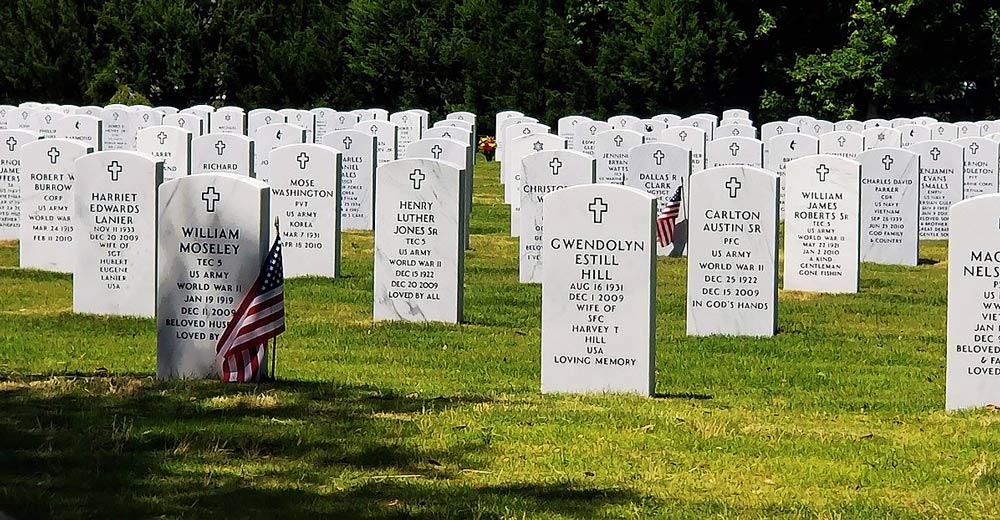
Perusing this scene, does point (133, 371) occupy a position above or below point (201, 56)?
below

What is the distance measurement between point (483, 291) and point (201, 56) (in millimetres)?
27064

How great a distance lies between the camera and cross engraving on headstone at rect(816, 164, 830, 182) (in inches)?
595

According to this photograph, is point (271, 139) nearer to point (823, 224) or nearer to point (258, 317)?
point (823, 224)

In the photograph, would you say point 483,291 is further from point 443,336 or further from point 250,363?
point 250,363

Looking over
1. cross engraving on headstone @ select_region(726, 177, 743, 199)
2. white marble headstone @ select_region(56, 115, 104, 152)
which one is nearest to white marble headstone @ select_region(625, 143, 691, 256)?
cross engraving on headstone @ select_region(726, 177, 743, 199)

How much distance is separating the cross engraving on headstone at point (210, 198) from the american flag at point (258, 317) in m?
0.51

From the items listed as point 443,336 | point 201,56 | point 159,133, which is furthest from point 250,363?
point 201,56

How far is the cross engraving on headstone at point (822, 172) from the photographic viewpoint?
1511 centimetres

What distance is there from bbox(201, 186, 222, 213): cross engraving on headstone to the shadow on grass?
1.08m

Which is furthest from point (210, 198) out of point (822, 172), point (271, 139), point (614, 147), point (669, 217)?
point (614, 147)

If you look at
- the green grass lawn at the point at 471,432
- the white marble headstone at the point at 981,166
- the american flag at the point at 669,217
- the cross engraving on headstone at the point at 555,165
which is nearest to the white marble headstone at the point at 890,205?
the american flag at the point at 669,217

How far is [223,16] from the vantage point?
4128 cm

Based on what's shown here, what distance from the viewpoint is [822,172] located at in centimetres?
1514

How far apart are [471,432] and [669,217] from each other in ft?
33.9
